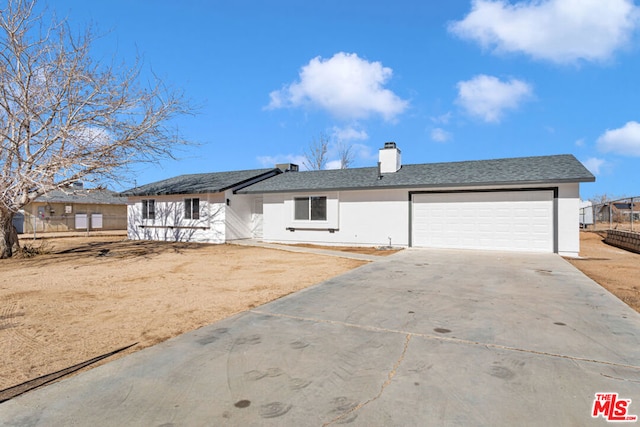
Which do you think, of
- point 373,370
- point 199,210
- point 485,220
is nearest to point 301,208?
point 199,210

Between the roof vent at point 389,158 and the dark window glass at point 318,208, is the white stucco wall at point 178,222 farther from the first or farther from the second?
the roof vent at point 389,158

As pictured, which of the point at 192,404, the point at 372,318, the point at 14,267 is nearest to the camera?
the point at 192,404

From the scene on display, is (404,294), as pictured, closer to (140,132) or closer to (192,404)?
(192,404)

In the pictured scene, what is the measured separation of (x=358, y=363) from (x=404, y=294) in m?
3.22

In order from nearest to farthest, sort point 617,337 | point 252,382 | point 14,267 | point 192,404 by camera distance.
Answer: point 192,404 < point 252,382 < point 617,337 < point 14,267

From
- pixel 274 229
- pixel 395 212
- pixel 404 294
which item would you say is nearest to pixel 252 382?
pixel 404 294

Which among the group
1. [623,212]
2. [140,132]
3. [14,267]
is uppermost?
[140,132]

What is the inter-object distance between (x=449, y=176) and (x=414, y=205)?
6.13ft

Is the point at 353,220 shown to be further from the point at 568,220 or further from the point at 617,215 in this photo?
the point at 617,215

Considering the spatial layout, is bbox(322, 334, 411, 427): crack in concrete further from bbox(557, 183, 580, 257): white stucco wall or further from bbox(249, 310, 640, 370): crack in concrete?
bbox(557, 183, 580, 257): white stucco wall

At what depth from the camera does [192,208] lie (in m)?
19.0

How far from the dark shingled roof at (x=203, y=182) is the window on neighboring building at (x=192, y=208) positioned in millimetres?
684

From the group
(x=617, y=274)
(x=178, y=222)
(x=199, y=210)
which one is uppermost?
(x=199, y=210)

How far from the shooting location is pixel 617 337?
4262 millimetres
